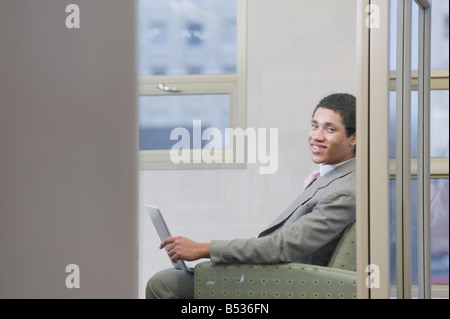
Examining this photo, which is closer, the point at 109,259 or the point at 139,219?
the point at 109,259

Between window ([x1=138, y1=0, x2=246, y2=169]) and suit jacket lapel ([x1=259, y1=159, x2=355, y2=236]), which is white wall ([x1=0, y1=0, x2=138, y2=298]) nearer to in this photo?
window ([x1=138, y1=0, x2=246, y2=169])

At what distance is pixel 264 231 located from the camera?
173 centimetres

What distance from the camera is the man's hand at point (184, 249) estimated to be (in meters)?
1.69

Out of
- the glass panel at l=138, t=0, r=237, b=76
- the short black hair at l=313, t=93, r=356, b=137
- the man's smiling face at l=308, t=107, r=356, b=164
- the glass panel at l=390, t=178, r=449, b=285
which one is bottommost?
the glass panel at l=390, t=178, r=449, b=285

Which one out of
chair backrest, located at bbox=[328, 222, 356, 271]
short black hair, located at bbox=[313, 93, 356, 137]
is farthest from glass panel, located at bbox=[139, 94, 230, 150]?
chair backrest, located at bbox=[328, 222, 356, 271]

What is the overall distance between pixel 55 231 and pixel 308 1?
86 cm

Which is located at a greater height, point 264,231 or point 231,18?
point 231,18

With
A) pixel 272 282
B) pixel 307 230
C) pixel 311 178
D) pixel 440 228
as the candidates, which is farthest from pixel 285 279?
pixel 440 228

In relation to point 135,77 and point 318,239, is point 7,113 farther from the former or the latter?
point 318,239

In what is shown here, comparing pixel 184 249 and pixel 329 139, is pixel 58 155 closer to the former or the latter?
pixel 184 249

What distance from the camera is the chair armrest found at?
173 cm
